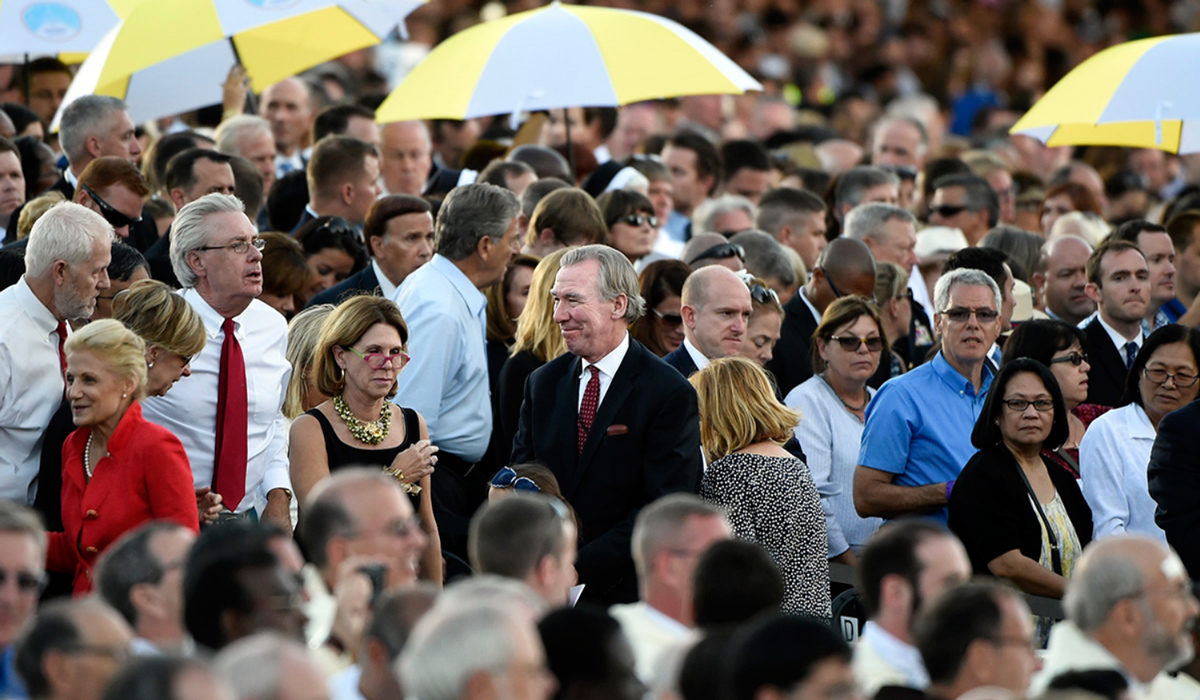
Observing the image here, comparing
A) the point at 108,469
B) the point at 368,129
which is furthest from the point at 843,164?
the point at 108,469

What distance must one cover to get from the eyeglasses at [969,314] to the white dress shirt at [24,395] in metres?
3.85

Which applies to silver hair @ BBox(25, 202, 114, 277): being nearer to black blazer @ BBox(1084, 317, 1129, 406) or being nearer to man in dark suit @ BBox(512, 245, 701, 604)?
man in dark suit @ BBox(512, 245, 701, 604)

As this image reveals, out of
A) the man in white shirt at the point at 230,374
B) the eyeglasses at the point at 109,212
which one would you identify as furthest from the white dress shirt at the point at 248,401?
the eyeglasses at the point at 109,212

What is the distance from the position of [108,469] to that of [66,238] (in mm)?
958

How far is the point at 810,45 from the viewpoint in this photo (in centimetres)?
2192

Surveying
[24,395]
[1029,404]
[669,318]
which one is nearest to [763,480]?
[1029,404]

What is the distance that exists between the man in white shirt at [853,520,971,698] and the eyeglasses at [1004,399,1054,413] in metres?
2.09

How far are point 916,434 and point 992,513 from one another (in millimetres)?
755

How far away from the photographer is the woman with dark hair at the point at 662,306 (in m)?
7.83

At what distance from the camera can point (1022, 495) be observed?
6676 mm

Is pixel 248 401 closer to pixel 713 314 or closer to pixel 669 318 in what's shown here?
pixel 713 314

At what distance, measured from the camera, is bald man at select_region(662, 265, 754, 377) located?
7.22 m

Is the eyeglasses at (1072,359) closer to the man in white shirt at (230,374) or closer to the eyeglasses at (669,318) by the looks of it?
the eyeglasses at (669,318)

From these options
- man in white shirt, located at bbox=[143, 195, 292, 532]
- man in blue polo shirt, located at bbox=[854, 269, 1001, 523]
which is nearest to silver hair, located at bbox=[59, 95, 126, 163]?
man in white shirt, located at bbox=[143, 195, 292, 532]
